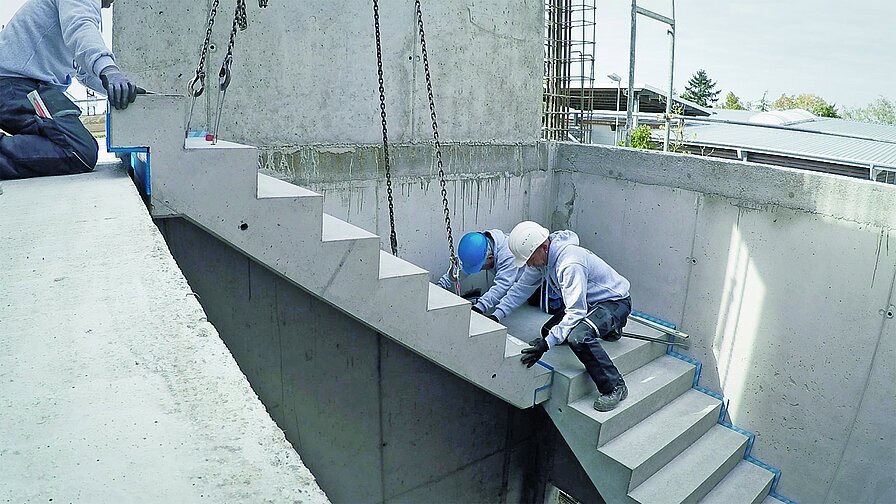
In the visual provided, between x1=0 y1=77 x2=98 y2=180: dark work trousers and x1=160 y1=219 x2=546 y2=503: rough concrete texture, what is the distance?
0.92 meters

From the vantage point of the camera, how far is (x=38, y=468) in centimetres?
104

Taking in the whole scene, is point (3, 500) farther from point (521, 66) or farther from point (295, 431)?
point (521, 66)

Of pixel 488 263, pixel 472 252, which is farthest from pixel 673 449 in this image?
pixel 472 252

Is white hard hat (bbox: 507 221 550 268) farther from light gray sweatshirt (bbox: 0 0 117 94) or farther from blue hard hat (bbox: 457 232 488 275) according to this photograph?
light gray sweatshirt (bbox: 0 0 117 94)

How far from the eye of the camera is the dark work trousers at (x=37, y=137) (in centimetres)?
328

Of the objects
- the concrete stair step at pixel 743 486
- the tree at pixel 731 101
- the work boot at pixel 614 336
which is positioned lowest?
the concrete stair step at pixel 743 486

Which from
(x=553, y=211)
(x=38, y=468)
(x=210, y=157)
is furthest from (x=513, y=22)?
(x=38, y=468)

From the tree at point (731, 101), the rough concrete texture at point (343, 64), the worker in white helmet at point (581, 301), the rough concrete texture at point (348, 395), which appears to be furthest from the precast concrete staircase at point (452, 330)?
the tree at point (731, 101)

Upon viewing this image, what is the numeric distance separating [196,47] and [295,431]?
11.0 ft

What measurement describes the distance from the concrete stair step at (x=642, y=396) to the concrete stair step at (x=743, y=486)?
795 mm

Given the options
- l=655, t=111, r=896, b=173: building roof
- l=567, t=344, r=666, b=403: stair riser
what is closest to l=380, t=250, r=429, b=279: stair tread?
l=567, t=344, r=666, b=403: stair riser

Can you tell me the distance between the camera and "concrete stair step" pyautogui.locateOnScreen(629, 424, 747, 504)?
457 centimetres

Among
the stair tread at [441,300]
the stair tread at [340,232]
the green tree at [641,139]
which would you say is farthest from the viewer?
the green tree at [641,139]

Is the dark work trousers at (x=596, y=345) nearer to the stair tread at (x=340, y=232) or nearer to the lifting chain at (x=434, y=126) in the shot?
the lifting chain at (x=434, y=126)
